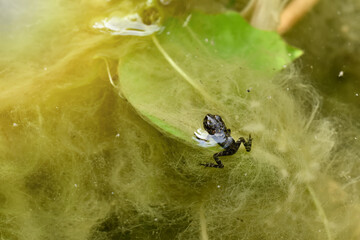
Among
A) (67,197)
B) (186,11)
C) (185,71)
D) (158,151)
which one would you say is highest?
(186,11)

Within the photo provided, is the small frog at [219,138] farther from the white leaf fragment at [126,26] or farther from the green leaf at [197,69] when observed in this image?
the white leaf fragment at [126,26]

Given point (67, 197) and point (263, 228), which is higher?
point (263, 228)

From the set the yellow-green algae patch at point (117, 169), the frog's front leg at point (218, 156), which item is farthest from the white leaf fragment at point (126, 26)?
the frog's front leg at point (218, 156)

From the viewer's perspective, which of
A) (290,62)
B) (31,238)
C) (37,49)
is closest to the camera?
(31,238)

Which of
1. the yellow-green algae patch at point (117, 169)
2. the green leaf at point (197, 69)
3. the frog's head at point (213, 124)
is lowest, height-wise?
the yellow-green algae patch at point (117, 169)

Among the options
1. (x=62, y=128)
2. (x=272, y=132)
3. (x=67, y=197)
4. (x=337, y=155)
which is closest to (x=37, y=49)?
(x=62, y=128)

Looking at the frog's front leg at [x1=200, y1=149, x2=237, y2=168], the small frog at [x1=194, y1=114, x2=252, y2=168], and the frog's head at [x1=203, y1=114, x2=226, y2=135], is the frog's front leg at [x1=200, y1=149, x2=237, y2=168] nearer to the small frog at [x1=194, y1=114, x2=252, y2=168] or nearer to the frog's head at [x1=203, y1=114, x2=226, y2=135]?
the small frog at [x1=194, y1=114, x2=252, y2=168]

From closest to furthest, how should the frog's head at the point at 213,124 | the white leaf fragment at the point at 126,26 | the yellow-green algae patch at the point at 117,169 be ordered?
the yellow-green algae patch at the point at 117,169 < the frog's head at the point at 213,124 < the white leaf fragment at the point at 126,26

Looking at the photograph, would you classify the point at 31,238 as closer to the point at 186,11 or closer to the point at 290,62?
the point at 186,11
